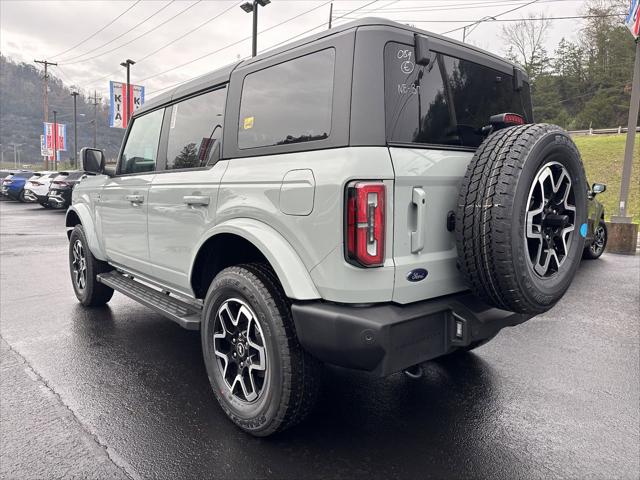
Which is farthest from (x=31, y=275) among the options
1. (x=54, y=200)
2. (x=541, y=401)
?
(x=54, y=200)

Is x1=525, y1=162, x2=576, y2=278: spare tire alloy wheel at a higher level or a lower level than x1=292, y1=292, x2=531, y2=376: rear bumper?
higher

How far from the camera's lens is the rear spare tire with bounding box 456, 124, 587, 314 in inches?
82.4

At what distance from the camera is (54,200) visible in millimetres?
18797

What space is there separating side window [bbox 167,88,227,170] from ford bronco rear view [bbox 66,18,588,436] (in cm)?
7

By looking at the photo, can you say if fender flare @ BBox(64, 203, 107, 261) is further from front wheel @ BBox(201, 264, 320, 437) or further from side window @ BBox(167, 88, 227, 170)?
front wheel @ BBox(201, 264, 320, 437)

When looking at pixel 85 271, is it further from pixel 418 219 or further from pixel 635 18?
pixel 635 18

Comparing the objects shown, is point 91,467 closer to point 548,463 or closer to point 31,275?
point 548,463

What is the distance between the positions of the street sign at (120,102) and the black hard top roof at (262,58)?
2108cm

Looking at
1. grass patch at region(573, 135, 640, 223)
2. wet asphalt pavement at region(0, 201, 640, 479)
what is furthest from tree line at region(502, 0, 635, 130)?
wet asphalt pavement at region(0, 201, 640, 479)

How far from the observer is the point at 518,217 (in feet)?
6.89

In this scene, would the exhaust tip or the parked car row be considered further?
the parked car row

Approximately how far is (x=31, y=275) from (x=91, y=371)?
4328mm

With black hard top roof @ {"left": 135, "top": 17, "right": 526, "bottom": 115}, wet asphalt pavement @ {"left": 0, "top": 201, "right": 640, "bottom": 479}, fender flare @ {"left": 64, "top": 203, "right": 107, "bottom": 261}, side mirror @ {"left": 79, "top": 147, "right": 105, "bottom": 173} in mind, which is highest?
black hard top roof @ {"left": 135, "top": 17, "right": 526, "bottom": 115}

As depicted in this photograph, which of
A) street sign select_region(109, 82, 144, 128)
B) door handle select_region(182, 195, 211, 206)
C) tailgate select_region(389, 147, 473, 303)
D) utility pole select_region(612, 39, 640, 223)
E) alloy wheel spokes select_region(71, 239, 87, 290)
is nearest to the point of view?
tailgate select_region(389, 147, 473, 303)
